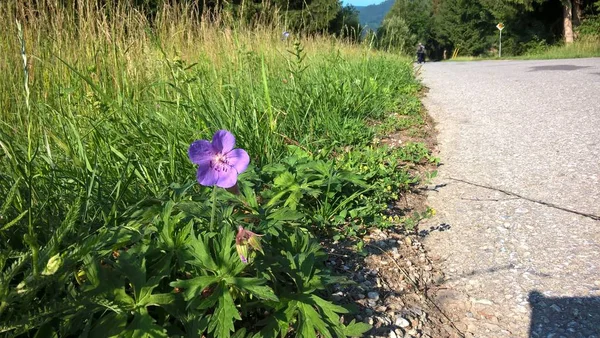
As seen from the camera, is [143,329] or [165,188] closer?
[143,329]

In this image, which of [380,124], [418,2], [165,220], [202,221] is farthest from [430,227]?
[418,2]

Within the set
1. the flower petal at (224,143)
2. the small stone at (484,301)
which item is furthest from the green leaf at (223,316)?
the small stone at (484,301)

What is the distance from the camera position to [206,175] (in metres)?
1.19

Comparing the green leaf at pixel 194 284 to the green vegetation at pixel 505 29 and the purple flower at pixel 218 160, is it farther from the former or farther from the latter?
the green vegetation at pixel 505 29

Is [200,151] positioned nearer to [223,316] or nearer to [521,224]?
[223,316]

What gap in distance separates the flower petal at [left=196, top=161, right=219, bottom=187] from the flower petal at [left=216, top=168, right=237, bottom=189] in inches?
0.4

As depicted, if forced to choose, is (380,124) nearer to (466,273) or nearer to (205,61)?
(205,61)

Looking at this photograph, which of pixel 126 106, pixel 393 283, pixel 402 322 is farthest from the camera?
pixel 126 106

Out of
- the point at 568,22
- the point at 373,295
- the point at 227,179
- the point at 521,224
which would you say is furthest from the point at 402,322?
the point at 568,22

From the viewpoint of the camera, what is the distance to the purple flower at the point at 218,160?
3.90ft

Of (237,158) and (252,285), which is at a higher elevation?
(237,158)

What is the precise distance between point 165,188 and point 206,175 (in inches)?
23.7

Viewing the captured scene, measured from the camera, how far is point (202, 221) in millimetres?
1435

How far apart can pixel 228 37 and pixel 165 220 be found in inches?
117
